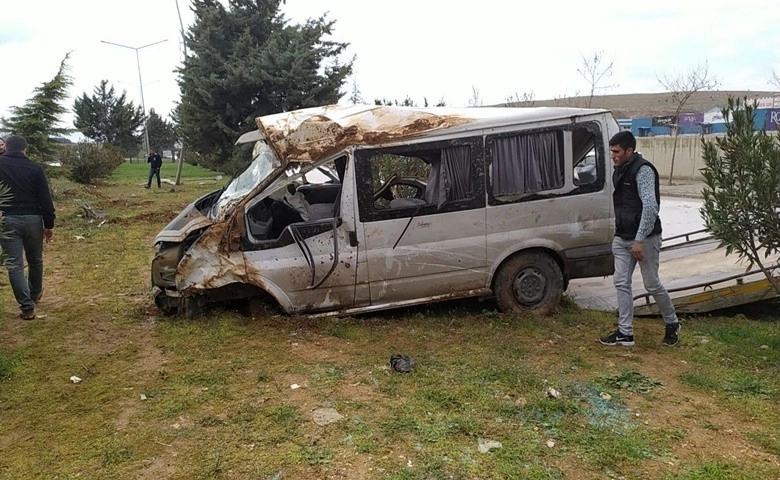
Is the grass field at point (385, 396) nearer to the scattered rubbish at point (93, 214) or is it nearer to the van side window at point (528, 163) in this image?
the van side window at point (528, 163)

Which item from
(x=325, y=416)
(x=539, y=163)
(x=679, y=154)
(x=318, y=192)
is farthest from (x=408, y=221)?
(x=679, y=154)

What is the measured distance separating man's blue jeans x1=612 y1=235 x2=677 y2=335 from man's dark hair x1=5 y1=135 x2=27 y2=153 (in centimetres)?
586

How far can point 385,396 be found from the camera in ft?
13.3

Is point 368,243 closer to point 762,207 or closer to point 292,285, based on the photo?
point 292,285

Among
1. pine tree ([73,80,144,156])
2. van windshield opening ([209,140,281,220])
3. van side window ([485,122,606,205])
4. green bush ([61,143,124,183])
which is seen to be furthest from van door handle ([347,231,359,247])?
pine tree ([73,80,144,156])

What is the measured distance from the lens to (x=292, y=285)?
542 centimetres

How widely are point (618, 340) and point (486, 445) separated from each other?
228cm

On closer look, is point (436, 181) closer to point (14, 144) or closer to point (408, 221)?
point (408, 221)

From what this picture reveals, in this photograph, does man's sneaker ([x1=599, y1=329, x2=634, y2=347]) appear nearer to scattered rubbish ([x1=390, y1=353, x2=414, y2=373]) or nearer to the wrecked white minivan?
the wrecked white minivan

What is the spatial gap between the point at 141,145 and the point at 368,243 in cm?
6273

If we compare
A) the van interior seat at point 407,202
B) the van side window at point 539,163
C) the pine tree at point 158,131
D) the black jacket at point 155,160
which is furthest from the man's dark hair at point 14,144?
the pine tree at point 158,131

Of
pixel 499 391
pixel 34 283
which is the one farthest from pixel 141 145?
pixel 499 391

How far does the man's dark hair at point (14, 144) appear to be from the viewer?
222 inches

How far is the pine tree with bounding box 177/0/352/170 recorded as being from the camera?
2161 cm
